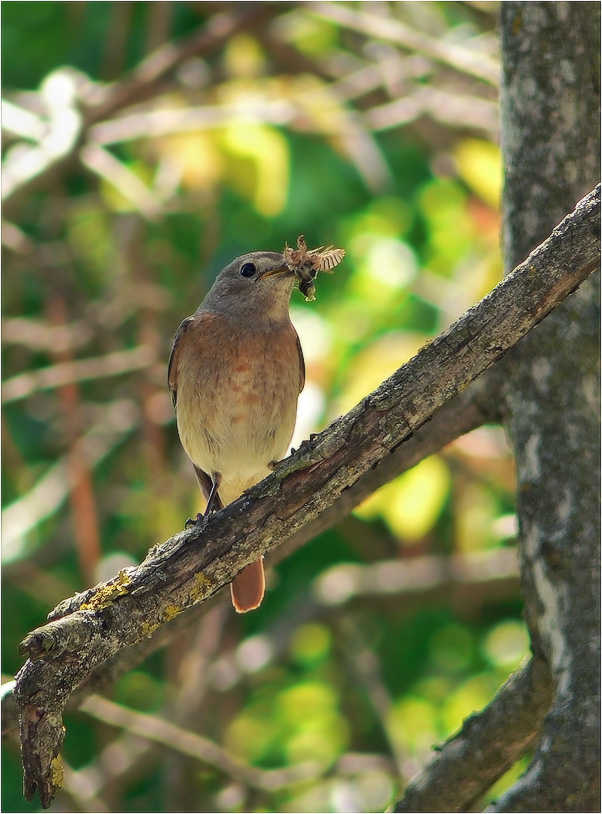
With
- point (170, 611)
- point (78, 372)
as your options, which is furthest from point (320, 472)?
point (78, 372)

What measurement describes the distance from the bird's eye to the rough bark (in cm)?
147

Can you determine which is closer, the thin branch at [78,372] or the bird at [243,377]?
the bird at [243,377]

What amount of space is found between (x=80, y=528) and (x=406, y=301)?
2482mm

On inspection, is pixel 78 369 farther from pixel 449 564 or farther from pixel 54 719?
pixel 54 719

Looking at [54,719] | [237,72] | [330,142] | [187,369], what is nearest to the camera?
[54,719]

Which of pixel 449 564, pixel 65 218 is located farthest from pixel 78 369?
pixel 449 564

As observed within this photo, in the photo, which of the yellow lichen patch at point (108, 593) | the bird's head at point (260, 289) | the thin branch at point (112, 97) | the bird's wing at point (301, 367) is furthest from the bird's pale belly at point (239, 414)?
the yellow lichen patch at point (108, 593)

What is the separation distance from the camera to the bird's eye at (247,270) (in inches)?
219

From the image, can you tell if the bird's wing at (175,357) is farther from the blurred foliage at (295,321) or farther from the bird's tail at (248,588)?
the bird's tail at (248,588)

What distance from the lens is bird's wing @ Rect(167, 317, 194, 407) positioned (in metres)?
5.56

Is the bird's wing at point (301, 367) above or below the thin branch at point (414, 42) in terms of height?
below

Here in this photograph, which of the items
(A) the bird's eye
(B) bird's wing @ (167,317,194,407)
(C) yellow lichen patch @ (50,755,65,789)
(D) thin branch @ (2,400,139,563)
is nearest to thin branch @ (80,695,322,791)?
(D) thin branch @ (2,400,139,563)

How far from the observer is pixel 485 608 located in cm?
823

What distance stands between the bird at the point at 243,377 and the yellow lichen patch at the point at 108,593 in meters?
1.72
